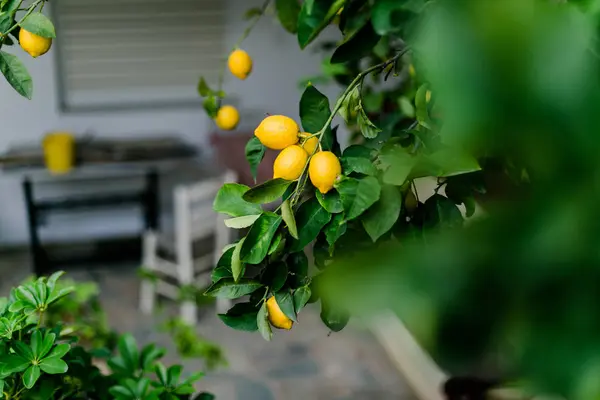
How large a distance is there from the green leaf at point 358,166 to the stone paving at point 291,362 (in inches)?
75.1

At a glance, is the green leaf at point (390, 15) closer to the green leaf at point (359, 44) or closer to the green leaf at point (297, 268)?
the green leaf at point (359, 44)

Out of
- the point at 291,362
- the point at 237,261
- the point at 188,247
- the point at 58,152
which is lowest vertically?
the point at 291,362

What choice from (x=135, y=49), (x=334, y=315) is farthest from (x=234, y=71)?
(x=135, y=49)

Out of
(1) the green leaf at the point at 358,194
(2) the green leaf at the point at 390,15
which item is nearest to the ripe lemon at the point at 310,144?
(1) the green leaf at the point at 358,194

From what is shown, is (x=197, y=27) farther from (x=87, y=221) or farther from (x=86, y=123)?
(x=87, y=221)

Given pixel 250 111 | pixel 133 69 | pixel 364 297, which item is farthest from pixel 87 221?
pixel 364 297

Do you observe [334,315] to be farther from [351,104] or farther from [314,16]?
[351,104]

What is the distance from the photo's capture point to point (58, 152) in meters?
3.76

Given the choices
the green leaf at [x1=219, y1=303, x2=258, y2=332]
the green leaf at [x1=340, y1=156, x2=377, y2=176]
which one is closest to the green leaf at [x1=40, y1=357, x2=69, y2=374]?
the green leaf at [x1=219, y1=303, x2=258, y2=332]

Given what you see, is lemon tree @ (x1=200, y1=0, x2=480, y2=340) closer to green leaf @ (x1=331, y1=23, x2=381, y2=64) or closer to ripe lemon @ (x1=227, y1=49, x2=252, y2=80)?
green leaf @ (x1=331, y1=23, x2=381, y2=64)

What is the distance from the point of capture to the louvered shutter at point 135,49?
4.20 metres

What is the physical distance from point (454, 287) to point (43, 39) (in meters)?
0.66

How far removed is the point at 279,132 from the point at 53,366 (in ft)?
1.57

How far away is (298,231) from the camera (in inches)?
25.7
